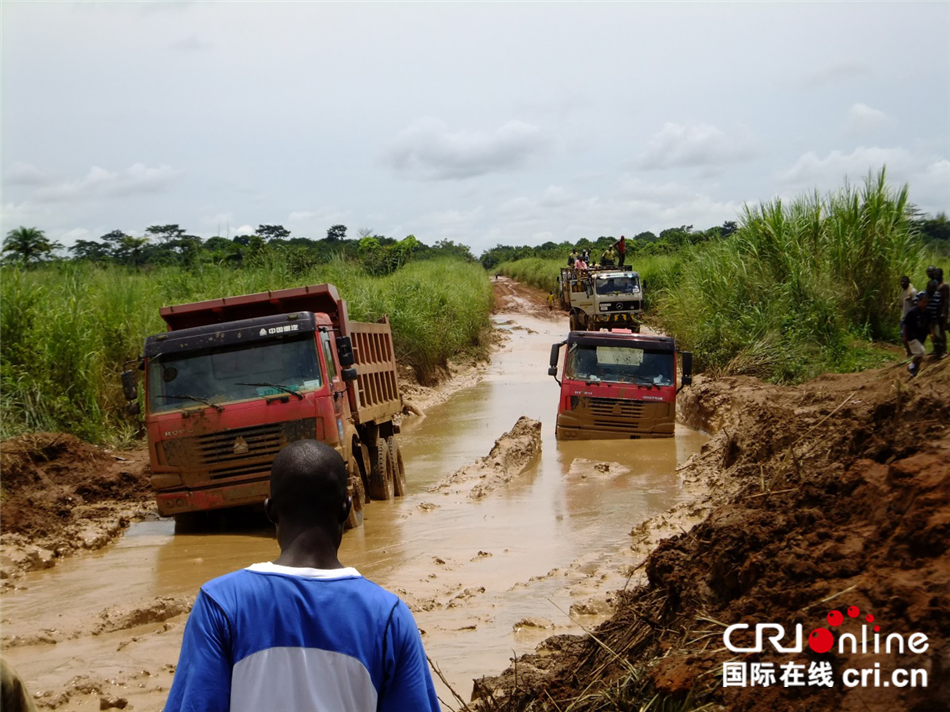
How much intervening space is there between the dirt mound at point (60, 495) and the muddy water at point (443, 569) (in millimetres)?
314

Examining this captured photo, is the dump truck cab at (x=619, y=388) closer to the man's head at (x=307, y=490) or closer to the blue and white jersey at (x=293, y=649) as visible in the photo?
the man's head at (x=307, y=490)

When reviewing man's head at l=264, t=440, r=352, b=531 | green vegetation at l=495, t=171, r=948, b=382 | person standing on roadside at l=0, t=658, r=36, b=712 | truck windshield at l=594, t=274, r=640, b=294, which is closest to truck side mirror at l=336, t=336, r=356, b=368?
person standing on roadside at l=0, t=658, r=36, b=712

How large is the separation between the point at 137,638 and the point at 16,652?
2.69 feet

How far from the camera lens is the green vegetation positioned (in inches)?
709

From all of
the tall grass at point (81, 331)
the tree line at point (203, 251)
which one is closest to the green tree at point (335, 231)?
the tree line at point (203, 251)

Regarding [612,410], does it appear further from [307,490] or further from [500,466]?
A: [307,490]

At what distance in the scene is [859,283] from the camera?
62.8 feet

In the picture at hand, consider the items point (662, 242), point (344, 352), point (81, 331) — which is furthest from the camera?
point (662, 242)

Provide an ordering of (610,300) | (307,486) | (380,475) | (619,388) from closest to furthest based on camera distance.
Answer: (307,486) → (380,475) → (619,388) → (610,300)

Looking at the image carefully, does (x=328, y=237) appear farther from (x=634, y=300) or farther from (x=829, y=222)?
(x=829, y=222)

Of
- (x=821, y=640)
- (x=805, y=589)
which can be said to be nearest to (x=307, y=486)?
(x=821, y=640)

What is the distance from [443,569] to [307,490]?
5.95m

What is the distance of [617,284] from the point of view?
28312mm

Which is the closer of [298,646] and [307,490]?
[298,646]
